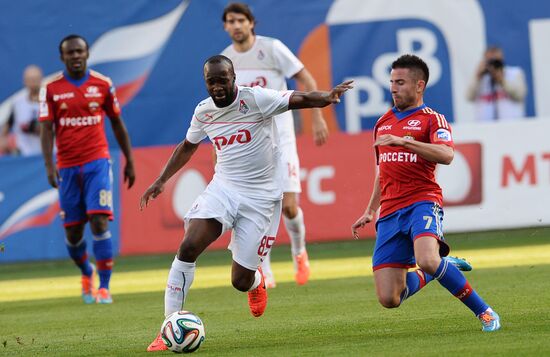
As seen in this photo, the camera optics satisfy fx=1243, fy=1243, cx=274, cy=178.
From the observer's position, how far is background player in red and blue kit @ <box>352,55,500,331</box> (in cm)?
833

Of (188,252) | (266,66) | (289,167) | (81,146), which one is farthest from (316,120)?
(188,252)

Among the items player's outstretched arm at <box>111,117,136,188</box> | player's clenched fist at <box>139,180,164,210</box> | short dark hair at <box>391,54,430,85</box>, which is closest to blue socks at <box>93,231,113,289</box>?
player's outstretched arm at <box>111,117,136,188</box>

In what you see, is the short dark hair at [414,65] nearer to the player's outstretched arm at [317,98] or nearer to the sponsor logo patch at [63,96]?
the player's outstretched arm at [317,98]

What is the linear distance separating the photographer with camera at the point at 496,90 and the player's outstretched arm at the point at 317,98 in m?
10.4

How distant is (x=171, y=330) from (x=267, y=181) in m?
1.61

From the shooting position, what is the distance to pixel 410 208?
28.2 ft

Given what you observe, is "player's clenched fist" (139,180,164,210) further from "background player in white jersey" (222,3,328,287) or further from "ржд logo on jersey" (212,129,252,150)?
"background player in white jersey" (222,3,328,287)

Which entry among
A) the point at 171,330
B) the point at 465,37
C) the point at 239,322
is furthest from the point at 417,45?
the point at 171,330

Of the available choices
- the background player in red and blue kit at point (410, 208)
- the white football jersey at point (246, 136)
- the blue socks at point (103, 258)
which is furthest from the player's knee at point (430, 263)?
the blue socks at point (103, 258)

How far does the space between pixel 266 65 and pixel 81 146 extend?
6.76 ft

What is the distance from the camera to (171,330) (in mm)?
8117

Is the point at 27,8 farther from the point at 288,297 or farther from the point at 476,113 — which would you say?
the point at 288,297

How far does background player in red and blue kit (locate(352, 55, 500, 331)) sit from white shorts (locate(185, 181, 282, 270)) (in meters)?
0.79

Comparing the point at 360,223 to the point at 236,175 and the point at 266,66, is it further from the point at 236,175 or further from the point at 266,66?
the point at 266,66
